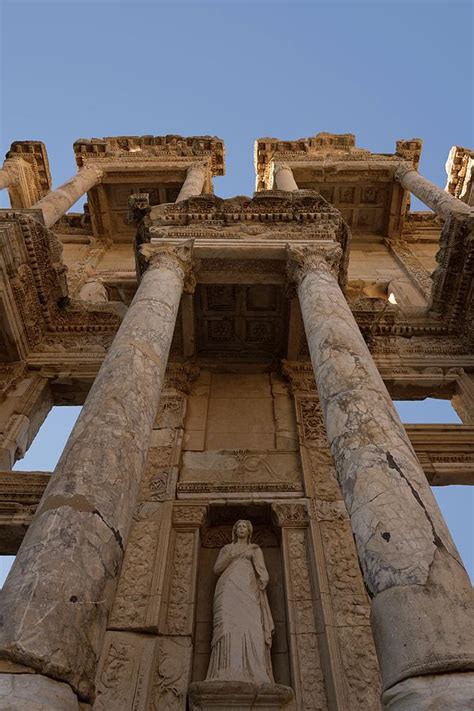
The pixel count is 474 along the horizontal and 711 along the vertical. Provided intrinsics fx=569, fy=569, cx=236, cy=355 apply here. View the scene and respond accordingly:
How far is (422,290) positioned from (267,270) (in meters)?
7.12

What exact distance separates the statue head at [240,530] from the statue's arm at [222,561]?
0.26 metres

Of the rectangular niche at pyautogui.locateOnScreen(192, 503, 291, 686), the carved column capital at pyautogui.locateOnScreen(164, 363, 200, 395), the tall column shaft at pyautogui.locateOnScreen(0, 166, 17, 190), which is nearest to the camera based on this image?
the rectangular niche at pyautogui.locateOnScreen(192, 503, 291, 686)

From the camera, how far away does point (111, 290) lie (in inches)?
691

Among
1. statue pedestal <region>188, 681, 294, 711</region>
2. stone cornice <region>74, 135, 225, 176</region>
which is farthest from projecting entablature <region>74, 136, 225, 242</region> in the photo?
statue pedestal <region>188, 681, 294, 711</region>

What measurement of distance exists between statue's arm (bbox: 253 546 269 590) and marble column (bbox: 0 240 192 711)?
277 cm

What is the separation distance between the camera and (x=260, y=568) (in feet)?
25.7

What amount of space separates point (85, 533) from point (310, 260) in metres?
6.76

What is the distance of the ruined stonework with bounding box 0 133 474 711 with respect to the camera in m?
4.28

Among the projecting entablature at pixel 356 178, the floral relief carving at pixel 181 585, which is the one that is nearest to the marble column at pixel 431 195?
the projecting entablature at pixel 356 178

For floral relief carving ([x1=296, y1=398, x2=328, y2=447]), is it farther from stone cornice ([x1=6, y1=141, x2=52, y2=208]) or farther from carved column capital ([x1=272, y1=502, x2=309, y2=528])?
stone cornice ([x1=6, y1=141, x2=52, y2=208])

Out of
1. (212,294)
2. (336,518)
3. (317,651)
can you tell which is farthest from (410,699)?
(212,294)

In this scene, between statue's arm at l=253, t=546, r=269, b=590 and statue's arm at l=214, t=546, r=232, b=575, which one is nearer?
statue's arm at l=253, t=546, r=269, b=590

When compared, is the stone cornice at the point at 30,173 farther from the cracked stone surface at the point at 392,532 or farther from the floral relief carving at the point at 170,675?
the floral relief carving at the point at 170,675

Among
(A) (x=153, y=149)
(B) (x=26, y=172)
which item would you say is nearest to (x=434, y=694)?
(B) (x=26, y=172)
